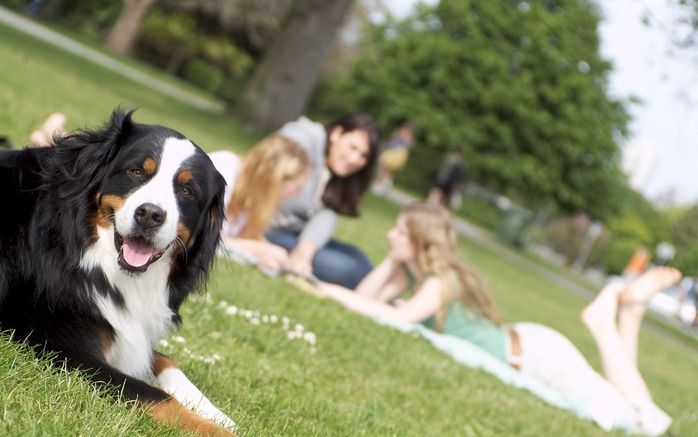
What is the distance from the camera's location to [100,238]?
3445mm

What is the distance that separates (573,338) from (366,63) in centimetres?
2734

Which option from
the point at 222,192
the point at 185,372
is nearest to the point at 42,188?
the point at 222,192

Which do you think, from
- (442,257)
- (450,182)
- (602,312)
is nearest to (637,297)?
(602,312)

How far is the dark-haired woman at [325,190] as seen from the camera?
7.64 metres

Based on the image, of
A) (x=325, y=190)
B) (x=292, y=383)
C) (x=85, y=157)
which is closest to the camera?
(x=85, y=157)

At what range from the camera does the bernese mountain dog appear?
333 centimetres

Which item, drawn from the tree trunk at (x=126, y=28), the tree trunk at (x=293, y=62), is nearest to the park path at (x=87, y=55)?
the tree trunk at (x=293, y=62)

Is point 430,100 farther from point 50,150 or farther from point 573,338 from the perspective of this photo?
point 50,150

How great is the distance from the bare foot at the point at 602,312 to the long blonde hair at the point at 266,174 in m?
2.73

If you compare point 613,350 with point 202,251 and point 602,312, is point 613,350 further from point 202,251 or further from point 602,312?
point 202,251

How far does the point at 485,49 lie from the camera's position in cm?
3672

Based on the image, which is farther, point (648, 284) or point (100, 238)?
point (648, 284)

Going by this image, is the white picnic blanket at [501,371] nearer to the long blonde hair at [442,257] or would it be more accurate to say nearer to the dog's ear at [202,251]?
the long blonde hair at [442,257]

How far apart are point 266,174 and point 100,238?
3624mm
